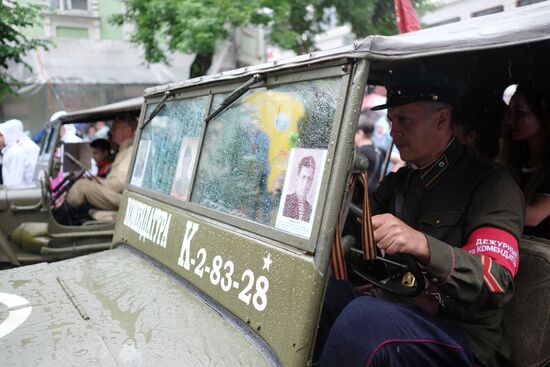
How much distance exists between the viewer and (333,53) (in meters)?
1.66

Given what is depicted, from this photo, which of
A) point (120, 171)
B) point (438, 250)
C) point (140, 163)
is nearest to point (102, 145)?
point (120, 171)

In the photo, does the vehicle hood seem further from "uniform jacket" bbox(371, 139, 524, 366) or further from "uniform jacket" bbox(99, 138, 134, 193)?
"uniform jacket" bbox(99, 138, 134, 193)

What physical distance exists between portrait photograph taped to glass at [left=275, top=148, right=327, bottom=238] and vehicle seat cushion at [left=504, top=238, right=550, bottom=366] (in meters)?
1.04

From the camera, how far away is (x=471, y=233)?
1.94 m

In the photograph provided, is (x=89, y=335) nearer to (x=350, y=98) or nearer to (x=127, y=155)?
(x=350, y=98)

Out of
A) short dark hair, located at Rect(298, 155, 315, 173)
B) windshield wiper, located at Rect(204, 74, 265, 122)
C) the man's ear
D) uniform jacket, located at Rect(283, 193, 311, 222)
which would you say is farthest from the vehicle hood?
the man's ear

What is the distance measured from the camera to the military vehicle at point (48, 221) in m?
4.99

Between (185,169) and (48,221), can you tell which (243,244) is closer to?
(185,169)

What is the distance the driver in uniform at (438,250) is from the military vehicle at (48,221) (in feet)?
10.9

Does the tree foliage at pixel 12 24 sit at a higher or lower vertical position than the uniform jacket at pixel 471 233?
higher

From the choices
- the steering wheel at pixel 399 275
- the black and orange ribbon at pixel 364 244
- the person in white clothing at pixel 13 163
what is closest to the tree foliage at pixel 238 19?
the person in white clothing at pixel 13 163

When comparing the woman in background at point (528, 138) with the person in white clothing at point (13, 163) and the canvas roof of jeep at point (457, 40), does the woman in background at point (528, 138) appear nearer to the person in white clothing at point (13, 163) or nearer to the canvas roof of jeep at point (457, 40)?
the canvas roof of jeep at point (457, 40)

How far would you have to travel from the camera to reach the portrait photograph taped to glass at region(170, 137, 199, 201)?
2406mm

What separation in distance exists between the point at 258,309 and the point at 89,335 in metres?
0.60
